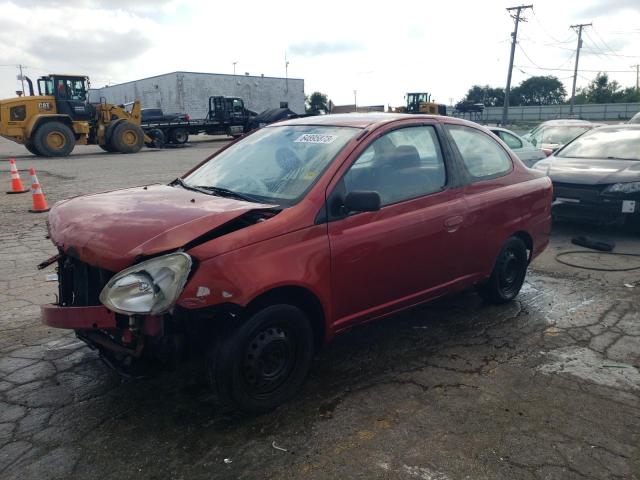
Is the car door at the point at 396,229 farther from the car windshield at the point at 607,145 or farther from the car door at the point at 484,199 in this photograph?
the car windshield at the point at 607,145

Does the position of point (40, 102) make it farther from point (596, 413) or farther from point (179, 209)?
point (596, 413)

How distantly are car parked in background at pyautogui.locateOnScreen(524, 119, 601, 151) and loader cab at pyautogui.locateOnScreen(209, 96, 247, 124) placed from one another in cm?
2071

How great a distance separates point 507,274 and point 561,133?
32.9 ft

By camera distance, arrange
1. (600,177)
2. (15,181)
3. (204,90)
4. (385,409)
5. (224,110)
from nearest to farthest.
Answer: (385,409) < (600,177) < (15,181) < (224,110) < (204,90)

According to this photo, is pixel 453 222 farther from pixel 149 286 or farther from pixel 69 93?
pixel 69 93

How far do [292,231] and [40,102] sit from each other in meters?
20.8

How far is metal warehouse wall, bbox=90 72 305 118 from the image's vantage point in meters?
51.1

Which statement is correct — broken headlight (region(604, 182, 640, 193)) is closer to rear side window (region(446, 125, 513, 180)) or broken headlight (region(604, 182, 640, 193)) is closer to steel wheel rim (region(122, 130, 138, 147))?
rear side window (region(446, 125, 513, 180))

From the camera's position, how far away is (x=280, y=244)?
9.53ft

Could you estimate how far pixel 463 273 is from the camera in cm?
406

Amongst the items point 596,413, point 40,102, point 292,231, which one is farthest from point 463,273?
point 40,102

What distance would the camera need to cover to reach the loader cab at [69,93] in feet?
67.6

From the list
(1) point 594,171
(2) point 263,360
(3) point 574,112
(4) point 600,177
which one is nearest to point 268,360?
→ (2) point 263,360

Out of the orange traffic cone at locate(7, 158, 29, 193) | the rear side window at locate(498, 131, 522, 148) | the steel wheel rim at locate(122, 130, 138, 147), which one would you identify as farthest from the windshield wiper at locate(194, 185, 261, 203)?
the steel wheel rim at locate(122, 130, 138, 147)
